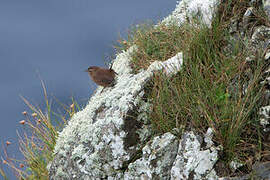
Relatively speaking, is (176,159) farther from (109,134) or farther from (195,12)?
(195,12)

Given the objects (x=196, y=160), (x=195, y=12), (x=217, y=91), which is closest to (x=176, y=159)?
(x=196, y=160)

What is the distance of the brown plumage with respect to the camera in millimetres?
5707

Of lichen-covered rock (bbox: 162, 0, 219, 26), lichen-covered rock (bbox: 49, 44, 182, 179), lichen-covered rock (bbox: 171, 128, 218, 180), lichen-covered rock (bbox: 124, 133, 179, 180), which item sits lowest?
lichen-covered rock (bbox: 171, 128, 218, 180)

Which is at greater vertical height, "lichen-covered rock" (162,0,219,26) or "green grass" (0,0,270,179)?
"lichen-covered rock" (162,0,219,26)

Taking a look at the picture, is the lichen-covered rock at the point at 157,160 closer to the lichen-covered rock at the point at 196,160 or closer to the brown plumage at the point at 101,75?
the lichen-covered rock at the point at 196,160

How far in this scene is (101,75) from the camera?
5.75 m

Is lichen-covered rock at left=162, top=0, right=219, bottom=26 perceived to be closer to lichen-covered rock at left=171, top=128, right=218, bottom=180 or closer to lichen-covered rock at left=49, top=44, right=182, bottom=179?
lichen-covered rock at left=49, top=44, right=182, bottom=179

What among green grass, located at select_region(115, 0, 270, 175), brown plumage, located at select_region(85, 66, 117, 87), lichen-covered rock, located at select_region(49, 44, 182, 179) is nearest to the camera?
green grass, located at select_region(115, 0, 270, 175)

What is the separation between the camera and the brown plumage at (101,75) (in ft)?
18.7

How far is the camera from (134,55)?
616 cm

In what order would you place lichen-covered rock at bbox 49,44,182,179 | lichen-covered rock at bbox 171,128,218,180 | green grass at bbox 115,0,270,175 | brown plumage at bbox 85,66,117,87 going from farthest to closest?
brown plumage at bbox 85,66,117,87
lichen-covered rock at bbox 49,44,182,179
green grass at bbox 115,0,270,175
lichen-covered rock at bbox 171,128,218,180

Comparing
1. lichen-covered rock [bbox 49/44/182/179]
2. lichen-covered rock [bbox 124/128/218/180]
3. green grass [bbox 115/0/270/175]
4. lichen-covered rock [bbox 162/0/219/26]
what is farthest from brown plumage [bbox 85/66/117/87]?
lichen-covered rock [bbox 124/128/218/180]

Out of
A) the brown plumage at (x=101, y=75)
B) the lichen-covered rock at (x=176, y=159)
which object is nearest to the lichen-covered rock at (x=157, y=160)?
the lichen-covered rock at (x=176, y=159)

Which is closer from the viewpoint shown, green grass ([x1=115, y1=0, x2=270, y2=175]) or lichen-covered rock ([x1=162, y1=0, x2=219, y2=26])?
green grass ([x1=115, y1=0, x2=270, y2=175])
